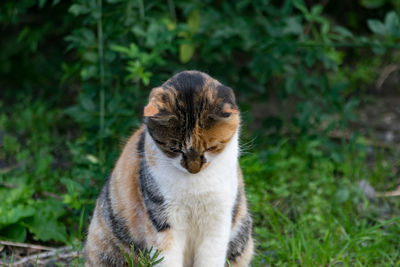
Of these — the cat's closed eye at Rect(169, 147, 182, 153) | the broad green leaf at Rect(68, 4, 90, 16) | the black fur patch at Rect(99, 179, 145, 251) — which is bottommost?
the black fur patch at Rect(99, 179, 145, 251)

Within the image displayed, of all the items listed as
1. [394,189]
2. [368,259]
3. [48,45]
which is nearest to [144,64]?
[368,259]

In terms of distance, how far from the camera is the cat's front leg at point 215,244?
2.95 m

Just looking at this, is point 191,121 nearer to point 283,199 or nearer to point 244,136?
point 244,136

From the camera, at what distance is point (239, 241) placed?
332 cm

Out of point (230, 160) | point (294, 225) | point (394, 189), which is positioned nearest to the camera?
point (230, 160)

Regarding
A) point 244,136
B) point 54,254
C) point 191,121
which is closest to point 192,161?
point 191,121

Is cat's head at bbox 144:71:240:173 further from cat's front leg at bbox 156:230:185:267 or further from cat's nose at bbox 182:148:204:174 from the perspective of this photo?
cat's front leg at bbox 156:230:185:267

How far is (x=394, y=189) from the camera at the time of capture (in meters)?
4.75

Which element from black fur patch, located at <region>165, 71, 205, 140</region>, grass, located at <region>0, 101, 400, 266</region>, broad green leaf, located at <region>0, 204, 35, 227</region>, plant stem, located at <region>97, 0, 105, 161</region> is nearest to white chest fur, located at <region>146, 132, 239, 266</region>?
black fur patch, located at <region>165, 71, 205, 140</region>

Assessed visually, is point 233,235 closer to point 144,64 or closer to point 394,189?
point 144,64

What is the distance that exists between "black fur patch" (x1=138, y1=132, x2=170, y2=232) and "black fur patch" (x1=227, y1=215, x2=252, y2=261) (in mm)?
577

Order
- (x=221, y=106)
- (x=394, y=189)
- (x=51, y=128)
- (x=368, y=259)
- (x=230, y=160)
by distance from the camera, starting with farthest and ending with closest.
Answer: (x=51, y=128) < (x=394, y=189) < (x=368, y=259) < (x=230, y=160) < (x=221, y=106)

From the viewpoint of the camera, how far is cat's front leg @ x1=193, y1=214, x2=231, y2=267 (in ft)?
9.68

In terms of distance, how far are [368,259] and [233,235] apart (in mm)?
1039
